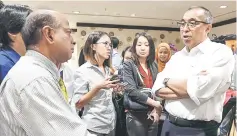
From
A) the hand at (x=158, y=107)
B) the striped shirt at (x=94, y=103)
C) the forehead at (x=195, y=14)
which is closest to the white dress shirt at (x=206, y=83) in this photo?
the forehead at (x=195, y=14)

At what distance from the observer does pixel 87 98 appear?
2.19 meters

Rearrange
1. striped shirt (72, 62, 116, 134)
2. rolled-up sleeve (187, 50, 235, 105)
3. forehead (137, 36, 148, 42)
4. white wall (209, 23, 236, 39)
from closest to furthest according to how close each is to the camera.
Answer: rolled-up sleeve (187, 50, 235, 105) < striped shirt (72, 62, 116, 134) < forehead (137, 36, 148, 42) < white wall (209, 23, 236, 39)

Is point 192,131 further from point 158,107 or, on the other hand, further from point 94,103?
point 94,103

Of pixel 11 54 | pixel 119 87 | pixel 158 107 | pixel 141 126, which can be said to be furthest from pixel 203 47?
pixel 11 54

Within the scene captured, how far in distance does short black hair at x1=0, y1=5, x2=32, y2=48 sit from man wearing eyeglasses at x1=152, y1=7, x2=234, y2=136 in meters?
0.86

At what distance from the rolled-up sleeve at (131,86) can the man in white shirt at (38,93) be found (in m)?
1.41

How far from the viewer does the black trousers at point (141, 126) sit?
2.37 metres

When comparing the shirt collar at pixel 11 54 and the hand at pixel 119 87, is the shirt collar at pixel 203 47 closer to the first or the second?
the hand at pixel 119 87

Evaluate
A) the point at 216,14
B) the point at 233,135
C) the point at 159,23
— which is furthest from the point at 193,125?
the point at 159,23

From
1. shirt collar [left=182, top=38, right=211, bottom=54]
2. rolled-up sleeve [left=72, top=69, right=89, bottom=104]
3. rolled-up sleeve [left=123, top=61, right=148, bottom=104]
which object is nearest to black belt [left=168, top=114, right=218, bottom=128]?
shirt collar [left=182, top=38, right=211, bottom=54]

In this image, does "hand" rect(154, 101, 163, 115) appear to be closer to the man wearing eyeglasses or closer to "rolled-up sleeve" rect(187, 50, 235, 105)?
the man wearing eyeglasses

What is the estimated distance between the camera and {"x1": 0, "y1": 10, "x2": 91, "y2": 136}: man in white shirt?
85cm

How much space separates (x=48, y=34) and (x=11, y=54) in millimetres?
461

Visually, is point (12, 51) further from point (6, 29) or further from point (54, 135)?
point (54, 135)
